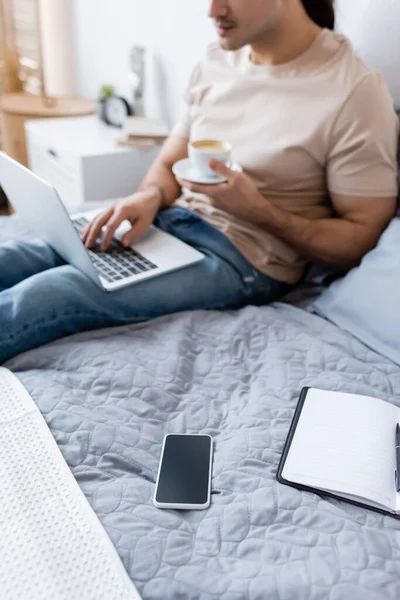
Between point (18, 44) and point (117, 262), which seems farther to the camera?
point (18, 44)

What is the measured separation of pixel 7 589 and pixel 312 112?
1.00 m

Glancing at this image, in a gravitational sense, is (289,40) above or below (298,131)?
above

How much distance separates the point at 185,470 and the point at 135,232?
0.61 m

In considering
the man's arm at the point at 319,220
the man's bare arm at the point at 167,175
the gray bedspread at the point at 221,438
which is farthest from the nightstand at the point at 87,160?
the gray bedspread at the point at 221,438

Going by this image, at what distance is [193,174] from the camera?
119 centimetres

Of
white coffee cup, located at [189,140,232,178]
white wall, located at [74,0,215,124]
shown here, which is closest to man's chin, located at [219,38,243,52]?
white coffee cup, located at [189,140,232,178]

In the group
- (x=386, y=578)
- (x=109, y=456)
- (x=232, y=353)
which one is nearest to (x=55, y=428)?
(x=109, y=456)

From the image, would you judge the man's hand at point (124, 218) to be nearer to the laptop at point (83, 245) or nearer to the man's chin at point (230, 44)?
the laptop at point (83, 245)

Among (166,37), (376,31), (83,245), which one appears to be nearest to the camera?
(83,245)

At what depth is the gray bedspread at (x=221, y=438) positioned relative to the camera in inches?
26.0

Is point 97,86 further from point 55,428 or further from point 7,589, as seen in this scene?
point 7,589

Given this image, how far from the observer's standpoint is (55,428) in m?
0.85

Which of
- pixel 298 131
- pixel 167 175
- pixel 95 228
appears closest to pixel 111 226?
pixel 95 228

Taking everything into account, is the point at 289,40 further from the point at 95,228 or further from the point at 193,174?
the point at 95,228
